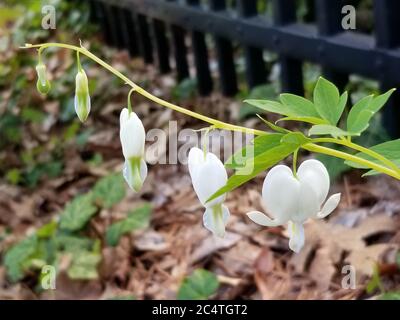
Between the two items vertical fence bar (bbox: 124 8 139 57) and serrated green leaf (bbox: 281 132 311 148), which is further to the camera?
vertical fence bar (bbox: 124 8 139 57)

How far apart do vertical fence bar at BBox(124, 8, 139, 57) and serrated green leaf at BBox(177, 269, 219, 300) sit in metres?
2.56

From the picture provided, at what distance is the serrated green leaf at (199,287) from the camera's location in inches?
66.1

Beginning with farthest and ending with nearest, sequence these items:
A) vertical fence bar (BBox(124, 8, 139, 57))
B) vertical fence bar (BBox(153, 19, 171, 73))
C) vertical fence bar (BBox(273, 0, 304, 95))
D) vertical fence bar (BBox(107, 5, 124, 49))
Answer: vertical fence bar (BBox(107, 5, 124, 49))
vertical fence bar (BBox(124, 8, 139, 57))
vertical fence bar (BBox(153, 19, 171, 73))
vertical fence bar (BBox(273, 0, 304, 95))

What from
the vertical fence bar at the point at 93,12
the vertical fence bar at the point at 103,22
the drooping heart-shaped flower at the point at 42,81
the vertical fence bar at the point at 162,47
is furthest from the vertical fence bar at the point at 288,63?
the vertical fence bar at the point at 93,12

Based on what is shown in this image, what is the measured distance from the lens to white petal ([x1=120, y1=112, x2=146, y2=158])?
71cm

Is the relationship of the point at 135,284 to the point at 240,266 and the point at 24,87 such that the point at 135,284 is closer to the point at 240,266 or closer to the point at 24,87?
the point at 240,266

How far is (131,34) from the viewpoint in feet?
13.4

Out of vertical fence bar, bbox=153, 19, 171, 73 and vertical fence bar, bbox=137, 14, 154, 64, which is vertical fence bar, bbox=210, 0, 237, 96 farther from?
vertical fence bar, bbox=137, 14, 154, 64

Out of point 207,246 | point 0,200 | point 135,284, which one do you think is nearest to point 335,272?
point 207,246

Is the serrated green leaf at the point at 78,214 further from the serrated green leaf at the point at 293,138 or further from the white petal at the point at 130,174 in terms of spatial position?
the serrated green leaf at the point at 293,138

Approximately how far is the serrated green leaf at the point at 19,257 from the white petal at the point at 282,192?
156cm

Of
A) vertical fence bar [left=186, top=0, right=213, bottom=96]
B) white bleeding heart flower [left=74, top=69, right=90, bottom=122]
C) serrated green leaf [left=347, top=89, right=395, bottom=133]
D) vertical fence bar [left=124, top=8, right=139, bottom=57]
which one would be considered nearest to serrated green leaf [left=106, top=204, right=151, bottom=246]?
vertical fence bar [left=186, top=0, right=213, bottom=96]

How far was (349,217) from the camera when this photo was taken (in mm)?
1870
